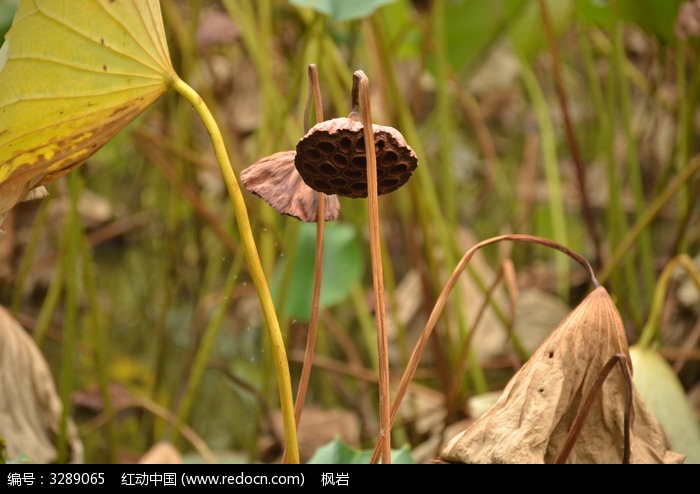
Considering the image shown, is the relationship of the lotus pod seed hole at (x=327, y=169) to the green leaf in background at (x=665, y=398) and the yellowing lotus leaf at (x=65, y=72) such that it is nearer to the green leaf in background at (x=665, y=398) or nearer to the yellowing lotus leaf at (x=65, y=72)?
the yellowing lotus leaf at (x=65, y=72)

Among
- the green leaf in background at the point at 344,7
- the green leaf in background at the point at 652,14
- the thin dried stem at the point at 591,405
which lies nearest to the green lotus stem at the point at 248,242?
the thin dried stem at the point at 591,405

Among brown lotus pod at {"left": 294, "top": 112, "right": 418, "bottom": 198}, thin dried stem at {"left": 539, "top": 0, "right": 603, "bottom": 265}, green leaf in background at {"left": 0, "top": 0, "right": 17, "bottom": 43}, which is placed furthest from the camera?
thin dried stem at {"left": 539, "top": 0, "right": 603, "bottom": 265}

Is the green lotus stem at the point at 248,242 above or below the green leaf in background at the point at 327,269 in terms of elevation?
above

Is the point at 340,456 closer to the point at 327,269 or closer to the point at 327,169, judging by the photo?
the point at 327,169

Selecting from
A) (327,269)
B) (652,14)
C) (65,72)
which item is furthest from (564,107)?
(65,72)

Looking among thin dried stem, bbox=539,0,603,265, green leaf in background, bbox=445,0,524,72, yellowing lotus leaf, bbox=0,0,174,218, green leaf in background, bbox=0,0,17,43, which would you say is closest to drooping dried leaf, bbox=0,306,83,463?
green leaf in background, bbox=0,0,17,43

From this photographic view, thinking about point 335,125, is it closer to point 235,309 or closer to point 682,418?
point 682,418

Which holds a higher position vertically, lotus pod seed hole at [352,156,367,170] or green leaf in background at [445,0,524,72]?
green leaf in background at [445,0,524,72]

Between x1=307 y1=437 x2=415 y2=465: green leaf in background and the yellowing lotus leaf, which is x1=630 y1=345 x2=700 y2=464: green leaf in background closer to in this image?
x1=307 y1=437 x2=415 y2=465: green leaf in background
